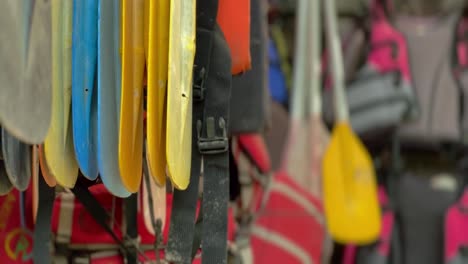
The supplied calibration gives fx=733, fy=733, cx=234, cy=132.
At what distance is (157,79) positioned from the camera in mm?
584

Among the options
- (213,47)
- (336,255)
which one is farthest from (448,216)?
(213,47)

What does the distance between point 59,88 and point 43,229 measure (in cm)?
19

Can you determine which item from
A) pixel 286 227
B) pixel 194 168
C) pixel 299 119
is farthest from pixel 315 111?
pixel 194 168

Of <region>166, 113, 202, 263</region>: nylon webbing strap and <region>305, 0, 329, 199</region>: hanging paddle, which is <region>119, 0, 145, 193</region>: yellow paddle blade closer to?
<region>166, 113, 202, 263</region>: nylon webbing strap

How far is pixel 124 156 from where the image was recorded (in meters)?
0.59

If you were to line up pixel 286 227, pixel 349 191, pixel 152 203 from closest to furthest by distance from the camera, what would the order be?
pixel 152 203, pixel 286 227, pixel 349 191

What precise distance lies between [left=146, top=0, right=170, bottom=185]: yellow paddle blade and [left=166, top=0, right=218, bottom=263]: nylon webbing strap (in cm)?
4

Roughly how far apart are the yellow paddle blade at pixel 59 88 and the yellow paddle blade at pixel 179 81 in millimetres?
88

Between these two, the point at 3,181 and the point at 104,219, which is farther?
the point at 104,219

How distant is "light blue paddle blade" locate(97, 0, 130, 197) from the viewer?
1.91 feet

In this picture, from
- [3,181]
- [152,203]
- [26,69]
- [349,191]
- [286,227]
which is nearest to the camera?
[26,69]

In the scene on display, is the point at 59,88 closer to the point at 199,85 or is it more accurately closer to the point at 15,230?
the point at 199,85

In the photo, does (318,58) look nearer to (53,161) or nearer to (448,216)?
(448,216)

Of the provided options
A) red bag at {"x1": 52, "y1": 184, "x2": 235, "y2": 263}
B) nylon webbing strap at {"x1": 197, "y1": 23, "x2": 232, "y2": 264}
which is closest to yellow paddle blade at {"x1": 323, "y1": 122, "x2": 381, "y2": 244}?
red bag at {"x1": 52, "y1": 184, "x2": 235, "y2": 263}
